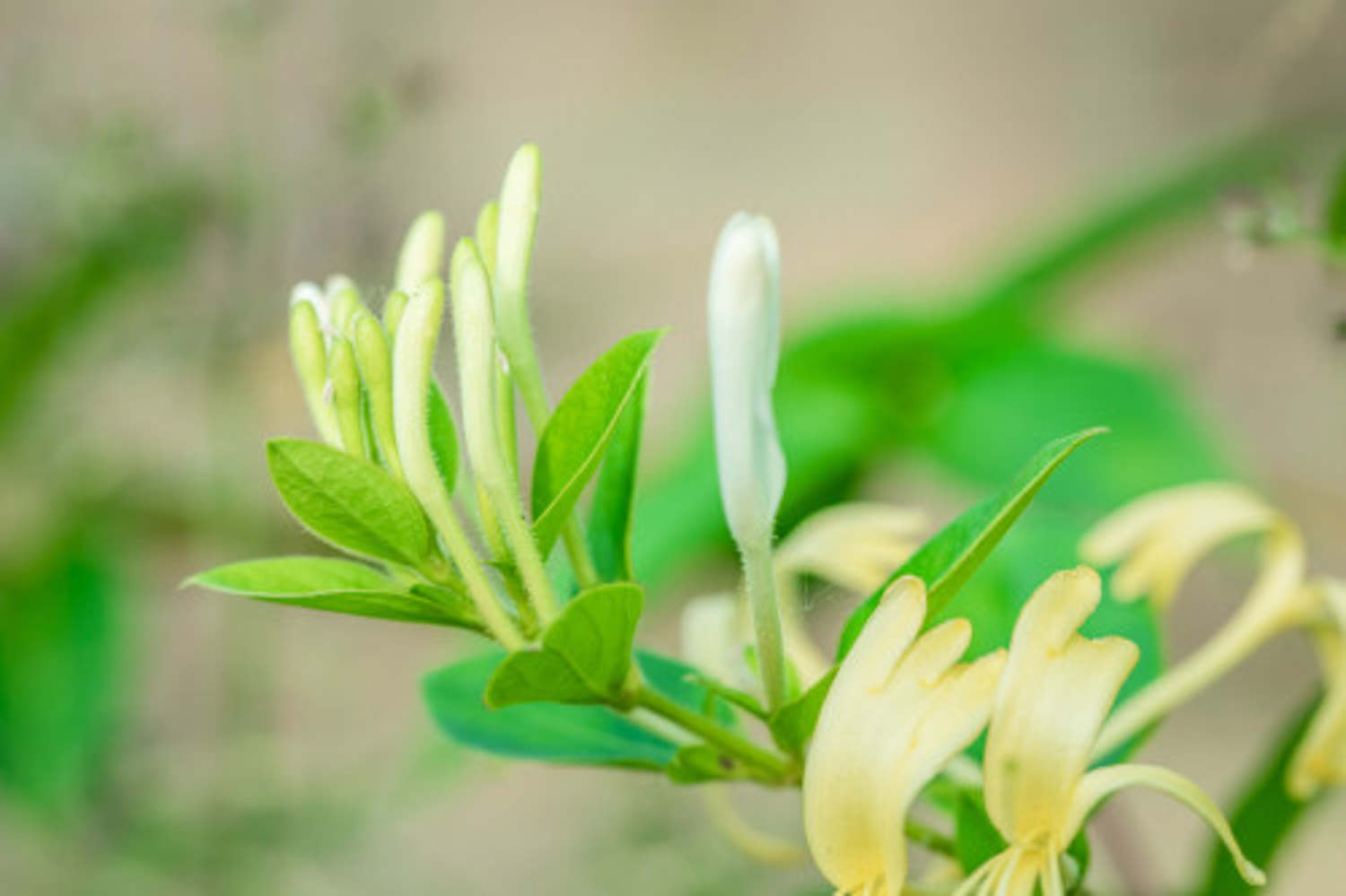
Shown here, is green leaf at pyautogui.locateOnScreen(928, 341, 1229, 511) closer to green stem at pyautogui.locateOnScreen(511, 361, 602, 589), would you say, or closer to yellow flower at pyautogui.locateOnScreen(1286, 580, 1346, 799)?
yellow flower at pyautogui.locateOnScreen(1286, 580, 1346, 799)

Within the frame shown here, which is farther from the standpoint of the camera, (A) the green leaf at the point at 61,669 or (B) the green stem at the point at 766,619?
(A) the green leaf at the point at 61,669

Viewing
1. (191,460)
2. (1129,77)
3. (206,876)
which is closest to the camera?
(206,876)

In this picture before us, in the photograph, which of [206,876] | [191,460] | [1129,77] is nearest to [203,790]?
[206,876]

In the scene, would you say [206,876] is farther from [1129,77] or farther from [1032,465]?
[1129,77]

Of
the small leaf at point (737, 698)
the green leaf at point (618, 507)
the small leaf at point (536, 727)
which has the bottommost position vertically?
the small leaf at point (536, 727)

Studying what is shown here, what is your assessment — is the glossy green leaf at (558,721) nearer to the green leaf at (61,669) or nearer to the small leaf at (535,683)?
the small leaf at (535,683)

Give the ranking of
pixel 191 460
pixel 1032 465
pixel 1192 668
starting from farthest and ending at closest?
pixel 191 460 < pixel 1192 668 < pixel 1032 465

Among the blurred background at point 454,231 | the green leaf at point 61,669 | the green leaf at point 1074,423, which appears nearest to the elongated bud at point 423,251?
the blurred background at point 454,231
